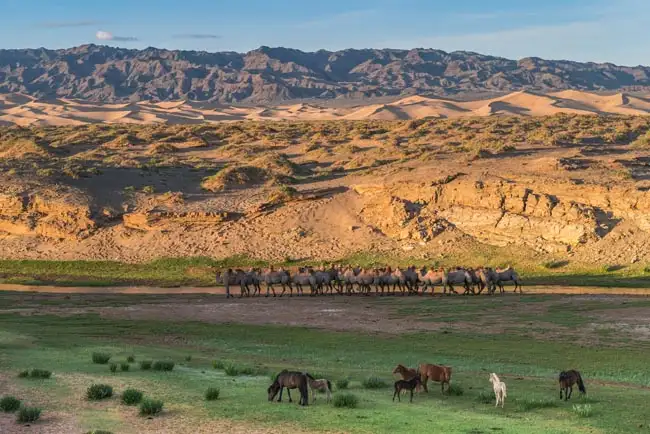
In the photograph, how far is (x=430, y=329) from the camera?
30.0 metres

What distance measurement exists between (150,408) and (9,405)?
2625 mm

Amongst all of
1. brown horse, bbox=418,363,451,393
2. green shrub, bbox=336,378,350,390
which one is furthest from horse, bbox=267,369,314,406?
brown horse, bbox=418,363,451,393

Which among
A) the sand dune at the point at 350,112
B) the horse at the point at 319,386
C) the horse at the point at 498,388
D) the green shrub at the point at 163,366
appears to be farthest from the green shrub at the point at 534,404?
the sand dune at the point at 350,112

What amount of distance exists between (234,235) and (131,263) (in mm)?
6407

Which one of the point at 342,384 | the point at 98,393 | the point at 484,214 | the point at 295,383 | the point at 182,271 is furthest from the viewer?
the point at 484,214

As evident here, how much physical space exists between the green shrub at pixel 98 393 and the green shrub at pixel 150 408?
4.56ft

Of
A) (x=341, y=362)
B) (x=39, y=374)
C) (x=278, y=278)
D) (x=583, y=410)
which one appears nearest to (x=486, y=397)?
(x=583, y=410)

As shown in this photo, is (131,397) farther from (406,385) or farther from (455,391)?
(455,391)

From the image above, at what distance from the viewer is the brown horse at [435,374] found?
1773cm

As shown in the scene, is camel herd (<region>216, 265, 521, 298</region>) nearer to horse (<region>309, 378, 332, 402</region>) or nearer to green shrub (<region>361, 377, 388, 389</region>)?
green shrub (<region>361, 377, 388, 389</region>)

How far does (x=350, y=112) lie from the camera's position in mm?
166375

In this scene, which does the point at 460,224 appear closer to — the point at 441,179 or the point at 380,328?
the point at 441,179

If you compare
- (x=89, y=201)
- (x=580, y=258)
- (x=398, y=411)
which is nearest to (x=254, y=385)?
(x=398, y=411)

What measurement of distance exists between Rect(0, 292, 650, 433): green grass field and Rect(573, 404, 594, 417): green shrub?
4cm
